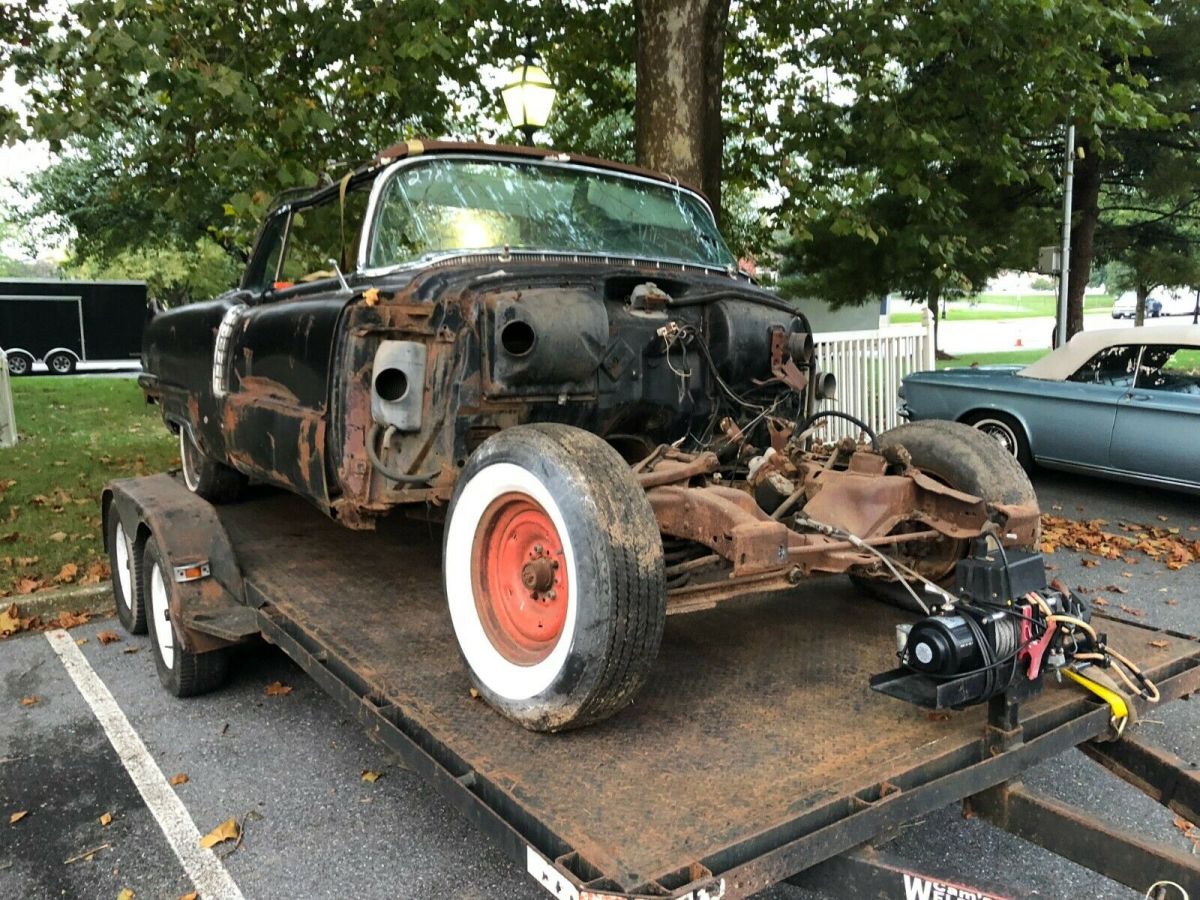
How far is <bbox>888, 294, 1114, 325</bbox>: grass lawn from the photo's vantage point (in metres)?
61.3

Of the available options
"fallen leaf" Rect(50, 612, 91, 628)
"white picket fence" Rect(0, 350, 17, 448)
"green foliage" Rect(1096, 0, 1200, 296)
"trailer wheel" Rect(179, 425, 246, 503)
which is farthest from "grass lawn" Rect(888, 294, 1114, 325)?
"fallen leaf" Rect(50, 612, 91, 628)

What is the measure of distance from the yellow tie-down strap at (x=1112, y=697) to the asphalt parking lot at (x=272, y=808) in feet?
1.77

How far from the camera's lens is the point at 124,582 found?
4961 mm

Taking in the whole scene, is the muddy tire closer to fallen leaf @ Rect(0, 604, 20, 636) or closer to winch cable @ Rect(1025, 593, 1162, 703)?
winch cable @ Rect(1025, 593, 1162, 703)

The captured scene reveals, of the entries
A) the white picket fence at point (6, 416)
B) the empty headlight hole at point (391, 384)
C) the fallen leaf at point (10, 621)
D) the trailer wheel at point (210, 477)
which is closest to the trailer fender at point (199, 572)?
the empty headlight hole at point (391, 384)

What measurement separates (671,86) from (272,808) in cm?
648

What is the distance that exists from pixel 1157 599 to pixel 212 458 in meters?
5.63

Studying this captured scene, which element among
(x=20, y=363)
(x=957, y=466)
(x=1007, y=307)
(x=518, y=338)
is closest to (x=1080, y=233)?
(x=957, y=466)

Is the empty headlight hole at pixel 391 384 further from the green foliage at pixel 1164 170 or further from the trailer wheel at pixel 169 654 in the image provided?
the green foliage at pixel 1164 170

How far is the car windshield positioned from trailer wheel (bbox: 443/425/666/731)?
140cm

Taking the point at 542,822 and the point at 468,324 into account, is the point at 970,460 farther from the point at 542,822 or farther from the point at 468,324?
the point at 542,822

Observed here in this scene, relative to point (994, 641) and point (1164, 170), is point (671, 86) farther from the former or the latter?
point (1164, 170)

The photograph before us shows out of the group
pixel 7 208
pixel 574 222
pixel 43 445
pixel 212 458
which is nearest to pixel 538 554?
pixel 574 222

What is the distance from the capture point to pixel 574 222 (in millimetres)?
4301
